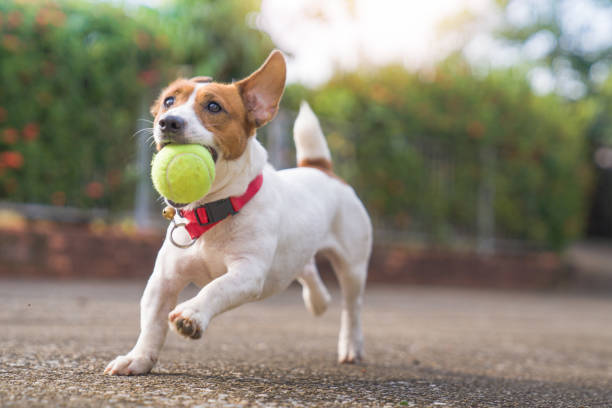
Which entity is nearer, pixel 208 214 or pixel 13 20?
pixel 208 214

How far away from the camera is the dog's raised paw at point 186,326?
6.67 feet

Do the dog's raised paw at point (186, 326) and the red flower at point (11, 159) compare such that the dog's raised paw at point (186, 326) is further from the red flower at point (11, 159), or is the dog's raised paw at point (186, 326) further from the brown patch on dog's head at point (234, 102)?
the red flower at point (11, 159)

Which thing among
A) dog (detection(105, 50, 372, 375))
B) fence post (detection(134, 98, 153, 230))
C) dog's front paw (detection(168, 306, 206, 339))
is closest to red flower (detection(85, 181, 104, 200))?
fence post (detection(134, 98, 153, 230))

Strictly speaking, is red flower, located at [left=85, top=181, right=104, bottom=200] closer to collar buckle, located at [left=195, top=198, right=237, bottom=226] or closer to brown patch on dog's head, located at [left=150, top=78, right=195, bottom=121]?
brown patch on dog's head, located at [left=150, top=78, right=195, bottom=121]

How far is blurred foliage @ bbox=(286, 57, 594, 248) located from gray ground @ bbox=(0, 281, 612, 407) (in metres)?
3.64

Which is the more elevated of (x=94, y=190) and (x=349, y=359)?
(x=94, y=190)

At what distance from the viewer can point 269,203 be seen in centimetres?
261

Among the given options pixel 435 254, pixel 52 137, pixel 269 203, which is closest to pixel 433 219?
pixel 435 254

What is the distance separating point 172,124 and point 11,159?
4.87 metres

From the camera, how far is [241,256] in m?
2.41

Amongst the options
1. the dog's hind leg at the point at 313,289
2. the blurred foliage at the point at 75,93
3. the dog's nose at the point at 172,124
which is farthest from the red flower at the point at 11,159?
the dog's nose at the point at 172,124

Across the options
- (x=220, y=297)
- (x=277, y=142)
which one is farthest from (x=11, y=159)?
(x=220, y=297)

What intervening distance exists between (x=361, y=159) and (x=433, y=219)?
1690 millimetres

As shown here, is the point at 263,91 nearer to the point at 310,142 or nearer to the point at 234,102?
the point at 234,102
